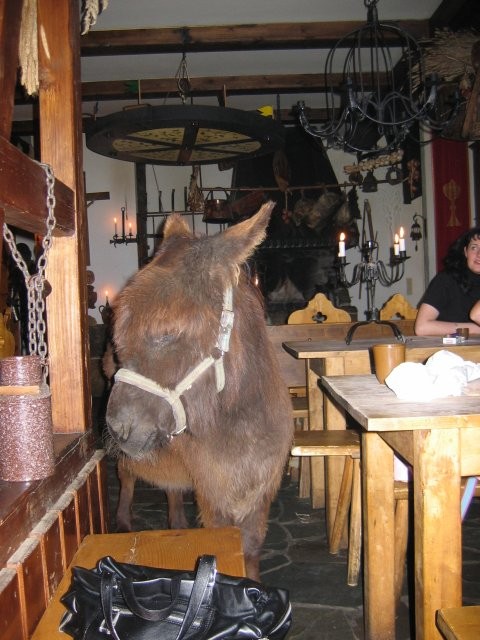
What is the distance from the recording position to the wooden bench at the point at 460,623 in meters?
1.27

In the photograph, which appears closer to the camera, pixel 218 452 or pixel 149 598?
pixel 149 598

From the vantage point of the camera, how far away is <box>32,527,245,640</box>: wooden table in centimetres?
172

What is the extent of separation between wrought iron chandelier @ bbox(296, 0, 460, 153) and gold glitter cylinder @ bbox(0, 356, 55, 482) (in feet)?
12.2

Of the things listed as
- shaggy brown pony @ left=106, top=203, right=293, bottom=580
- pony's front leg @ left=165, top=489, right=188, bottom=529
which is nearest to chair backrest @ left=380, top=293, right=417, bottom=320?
pony's front leg @ left=165, top=489, right=188, bottom=529

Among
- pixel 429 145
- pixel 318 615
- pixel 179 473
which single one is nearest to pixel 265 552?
pixel 318 615

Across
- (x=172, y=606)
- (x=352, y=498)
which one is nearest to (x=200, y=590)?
(x=172, y=606)

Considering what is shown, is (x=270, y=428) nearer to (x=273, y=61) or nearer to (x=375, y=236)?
(x=273, y=61)

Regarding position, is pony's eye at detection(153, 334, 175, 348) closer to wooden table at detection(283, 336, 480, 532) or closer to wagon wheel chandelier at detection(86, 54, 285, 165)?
wooden table at detection(283, 336, 480, 532)

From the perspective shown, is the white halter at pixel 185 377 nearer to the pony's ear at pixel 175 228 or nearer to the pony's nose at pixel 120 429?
the pony's nose at pixel 120 429

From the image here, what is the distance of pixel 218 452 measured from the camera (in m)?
2.29

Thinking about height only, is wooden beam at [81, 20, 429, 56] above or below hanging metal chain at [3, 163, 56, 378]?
above

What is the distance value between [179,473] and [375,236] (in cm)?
872

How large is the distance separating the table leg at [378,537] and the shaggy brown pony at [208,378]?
0.43 m

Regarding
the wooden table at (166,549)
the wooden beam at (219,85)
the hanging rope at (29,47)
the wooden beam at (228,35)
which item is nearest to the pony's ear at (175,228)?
the hanging rope at (29,47)
